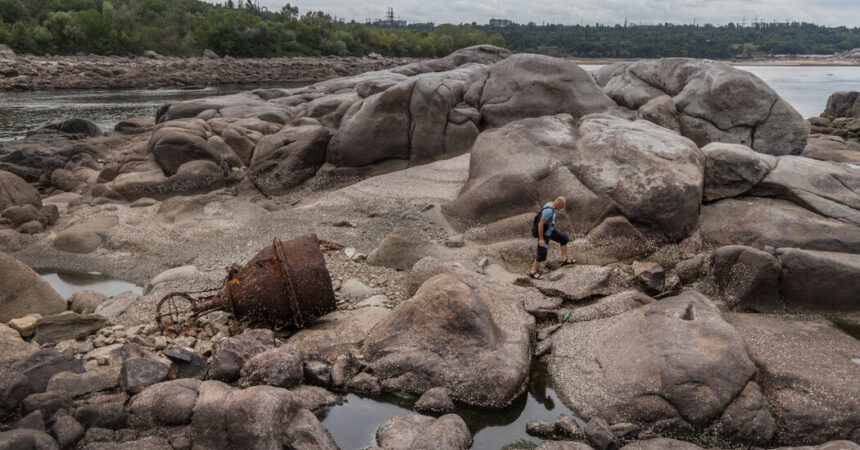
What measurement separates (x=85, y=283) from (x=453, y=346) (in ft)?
24.5

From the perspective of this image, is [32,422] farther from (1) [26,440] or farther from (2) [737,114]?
(2) [737,114]

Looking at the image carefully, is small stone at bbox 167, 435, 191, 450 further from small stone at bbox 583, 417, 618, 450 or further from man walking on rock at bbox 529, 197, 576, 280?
man walking on rock at bbox 529, 197, 576, 280

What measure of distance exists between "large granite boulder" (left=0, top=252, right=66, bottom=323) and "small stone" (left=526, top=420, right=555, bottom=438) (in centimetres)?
729

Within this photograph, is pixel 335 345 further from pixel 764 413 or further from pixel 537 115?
pixel 537 115

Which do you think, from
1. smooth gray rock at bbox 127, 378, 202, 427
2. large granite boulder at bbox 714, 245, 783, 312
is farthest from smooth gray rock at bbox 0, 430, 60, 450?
large granite boulder at bbox 714, 245, 783, 312

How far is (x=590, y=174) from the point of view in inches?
464

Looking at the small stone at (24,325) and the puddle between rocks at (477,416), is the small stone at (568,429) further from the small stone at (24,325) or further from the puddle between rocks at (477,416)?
the small stone at (24,325)

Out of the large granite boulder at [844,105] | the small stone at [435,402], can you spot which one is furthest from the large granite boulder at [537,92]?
the large granite boulder at [844,105]

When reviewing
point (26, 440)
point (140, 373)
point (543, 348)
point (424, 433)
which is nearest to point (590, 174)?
point (543, 348)

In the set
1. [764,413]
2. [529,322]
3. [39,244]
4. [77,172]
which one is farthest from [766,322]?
[77,172]

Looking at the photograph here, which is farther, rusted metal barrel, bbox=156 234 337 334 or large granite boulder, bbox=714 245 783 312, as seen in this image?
large granite boulder, bbox=714 245 783 312

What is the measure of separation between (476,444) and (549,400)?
121 centimetres

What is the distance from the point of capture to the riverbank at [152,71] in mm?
44909

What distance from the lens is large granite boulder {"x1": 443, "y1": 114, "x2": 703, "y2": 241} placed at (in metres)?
11.1
